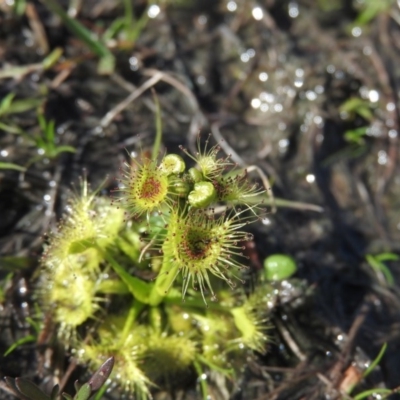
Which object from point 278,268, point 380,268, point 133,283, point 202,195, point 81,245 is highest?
point 202,195

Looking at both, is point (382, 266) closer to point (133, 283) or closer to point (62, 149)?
point (133, 283)

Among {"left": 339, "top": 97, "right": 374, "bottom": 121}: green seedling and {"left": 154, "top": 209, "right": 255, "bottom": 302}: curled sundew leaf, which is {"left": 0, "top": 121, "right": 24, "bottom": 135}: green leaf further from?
{"left": 339, "top": 97, "right": 374, "bottom": 121}: green seedling

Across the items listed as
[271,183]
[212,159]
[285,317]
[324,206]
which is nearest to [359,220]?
[324,206]

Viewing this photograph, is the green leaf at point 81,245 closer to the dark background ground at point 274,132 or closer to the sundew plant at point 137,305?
the sundew plant at point 137,305

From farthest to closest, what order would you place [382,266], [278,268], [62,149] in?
[382,266] → [62,149] → [278,268]

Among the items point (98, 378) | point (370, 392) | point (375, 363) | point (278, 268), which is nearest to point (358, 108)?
point (278, 268)

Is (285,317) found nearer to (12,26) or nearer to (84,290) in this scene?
(84,290)

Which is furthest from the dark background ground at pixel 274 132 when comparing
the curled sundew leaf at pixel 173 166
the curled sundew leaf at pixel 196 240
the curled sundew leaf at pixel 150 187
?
the curled sundew leaf at pixel 173 166
